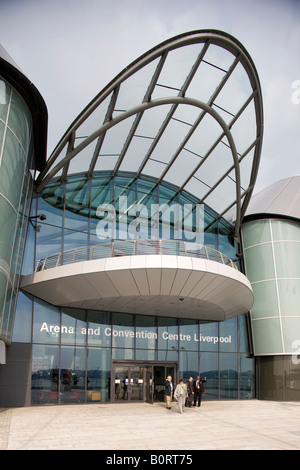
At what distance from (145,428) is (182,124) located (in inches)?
561

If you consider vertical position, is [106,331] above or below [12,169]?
below

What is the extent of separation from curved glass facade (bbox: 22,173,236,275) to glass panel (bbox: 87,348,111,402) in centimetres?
499

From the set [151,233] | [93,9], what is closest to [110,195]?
[151,233]

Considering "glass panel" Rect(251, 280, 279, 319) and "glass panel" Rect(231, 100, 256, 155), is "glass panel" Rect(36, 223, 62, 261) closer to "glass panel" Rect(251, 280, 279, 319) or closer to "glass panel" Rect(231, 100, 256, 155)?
"glass panel" Rect(231, 100, 256, 155)

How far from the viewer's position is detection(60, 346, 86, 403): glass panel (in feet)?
67.8

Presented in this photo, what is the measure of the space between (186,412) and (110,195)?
1195 cm

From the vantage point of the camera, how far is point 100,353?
21938mm

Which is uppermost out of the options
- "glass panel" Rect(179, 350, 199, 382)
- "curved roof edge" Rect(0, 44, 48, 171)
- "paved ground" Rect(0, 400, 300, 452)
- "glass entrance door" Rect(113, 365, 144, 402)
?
"curved roof edge" Rect(0, 44, 48, 171)

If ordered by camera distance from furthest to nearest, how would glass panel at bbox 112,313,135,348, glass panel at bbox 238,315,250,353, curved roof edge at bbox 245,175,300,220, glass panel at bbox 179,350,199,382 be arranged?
curved roof edge at bbox 245,175,300,220 → glass panel at bbox 238,315,250,353 → glass panel at bbox 179,350,199,382 → glass panel at bbox 112,313,135,348

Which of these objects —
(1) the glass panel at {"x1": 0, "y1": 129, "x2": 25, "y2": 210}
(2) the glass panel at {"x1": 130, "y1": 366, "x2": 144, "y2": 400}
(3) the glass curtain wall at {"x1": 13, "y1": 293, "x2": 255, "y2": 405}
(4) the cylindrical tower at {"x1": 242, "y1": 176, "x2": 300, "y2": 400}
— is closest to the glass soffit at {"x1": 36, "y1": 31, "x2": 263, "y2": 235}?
(4) the cylindrical tower at {"x1": 242, "y1": 176, "x2": 300, "y2": 400}

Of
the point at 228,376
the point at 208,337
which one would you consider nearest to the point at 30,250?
the point at 208,337

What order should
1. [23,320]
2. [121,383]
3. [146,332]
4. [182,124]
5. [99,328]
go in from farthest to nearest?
[146,332] → [99,328] → [121,383] → [182,124] → [23,320]

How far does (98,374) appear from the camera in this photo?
21.6 meters

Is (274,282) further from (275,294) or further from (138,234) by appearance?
(138,234)
